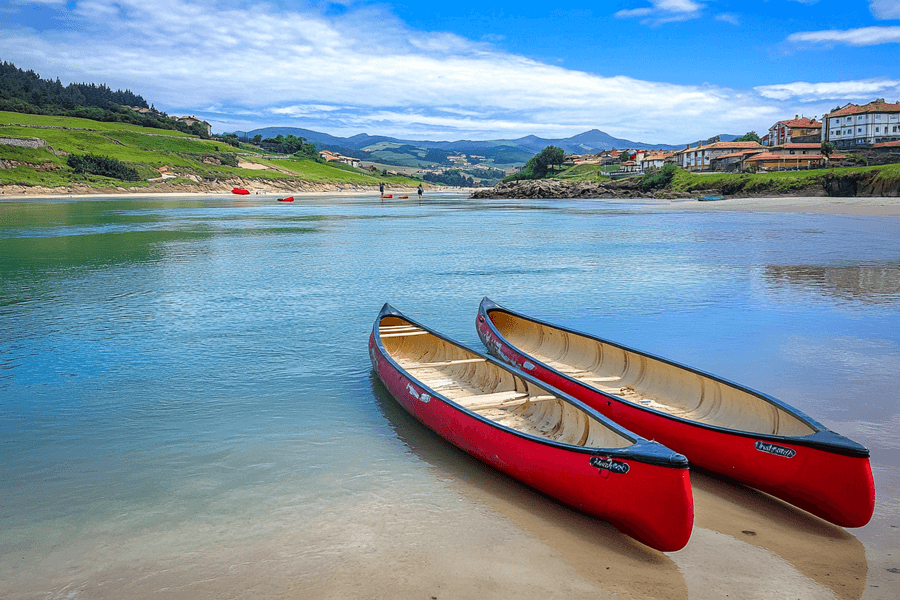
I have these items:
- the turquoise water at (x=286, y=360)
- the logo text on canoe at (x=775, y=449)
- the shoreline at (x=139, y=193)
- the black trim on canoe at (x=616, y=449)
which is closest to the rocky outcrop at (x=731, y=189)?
the turquoise water at (x=286, y=360)

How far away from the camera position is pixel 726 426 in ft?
24.9

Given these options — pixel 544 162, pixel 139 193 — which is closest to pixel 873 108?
pixel 544 162

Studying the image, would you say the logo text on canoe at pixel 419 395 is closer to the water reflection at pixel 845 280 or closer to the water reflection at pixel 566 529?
the water reflection at pixel 566 529

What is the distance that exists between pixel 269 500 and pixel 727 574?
16.2 ft

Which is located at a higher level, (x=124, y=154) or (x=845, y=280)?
(x=124, y=154)

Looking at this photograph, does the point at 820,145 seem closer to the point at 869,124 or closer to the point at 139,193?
the point at 869,124

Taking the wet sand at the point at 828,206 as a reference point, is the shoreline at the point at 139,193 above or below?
above

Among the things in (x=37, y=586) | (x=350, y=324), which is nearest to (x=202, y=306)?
(x=350, y=324)

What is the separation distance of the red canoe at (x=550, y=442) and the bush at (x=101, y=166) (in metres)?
118

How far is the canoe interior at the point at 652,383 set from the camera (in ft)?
23.6

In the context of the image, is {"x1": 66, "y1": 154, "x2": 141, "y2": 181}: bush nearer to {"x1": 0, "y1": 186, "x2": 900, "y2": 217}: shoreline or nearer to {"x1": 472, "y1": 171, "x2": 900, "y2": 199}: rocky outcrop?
{"x1": 0, "y1": 186, "x2": 900, "y2": 217}: shoreline

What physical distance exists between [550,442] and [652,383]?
3188mm

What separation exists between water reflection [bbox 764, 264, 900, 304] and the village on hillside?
78.1 meters

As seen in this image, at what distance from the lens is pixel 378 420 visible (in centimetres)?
982
